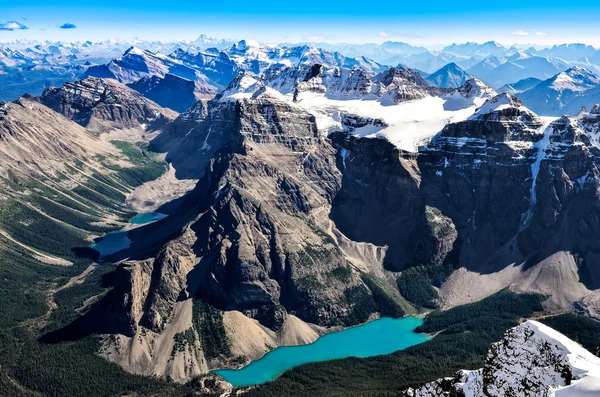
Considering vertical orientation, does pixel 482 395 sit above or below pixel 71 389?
above

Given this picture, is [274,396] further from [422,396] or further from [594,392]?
[594,392]

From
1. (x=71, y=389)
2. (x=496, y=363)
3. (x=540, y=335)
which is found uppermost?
(x=540, y=335)

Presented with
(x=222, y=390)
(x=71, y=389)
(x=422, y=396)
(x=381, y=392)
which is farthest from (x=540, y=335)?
(x=71, y=389)

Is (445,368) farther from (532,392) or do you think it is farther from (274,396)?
(532,392)

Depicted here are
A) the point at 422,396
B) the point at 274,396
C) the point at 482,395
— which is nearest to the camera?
the point at 482,395

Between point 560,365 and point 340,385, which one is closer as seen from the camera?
point 560,365

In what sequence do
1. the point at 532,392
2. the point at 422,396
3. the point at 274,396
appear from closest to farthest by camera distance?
the point at 532,392
the point at 422,396
the point at 274,396

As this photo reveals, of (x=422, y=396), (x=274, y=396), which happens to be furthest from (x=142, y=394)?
(x=422, y=396)
